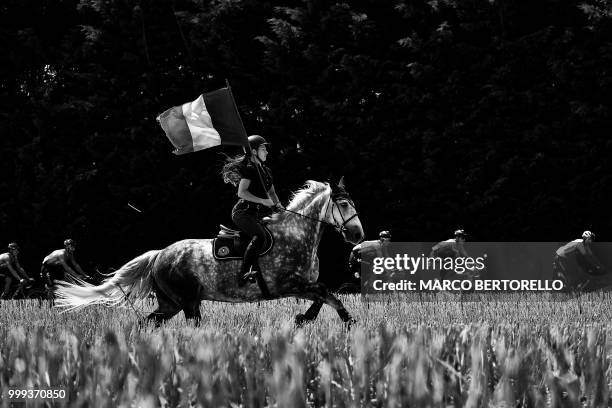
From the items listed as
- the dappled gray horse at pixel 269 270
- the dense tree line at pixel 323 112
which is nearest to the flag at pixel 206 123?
the dappled gray horse at pixel 269 270

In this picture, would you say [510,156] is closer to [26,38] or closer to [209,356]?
[26,38]

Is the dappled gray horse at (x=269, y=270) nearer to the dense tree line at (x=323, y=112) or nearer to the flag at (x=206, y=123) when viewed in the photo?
the flag at (x=206, y=123)

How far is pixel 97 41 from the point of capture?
2636 cm

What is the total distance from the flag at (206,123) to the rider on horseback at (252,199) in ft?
2.33

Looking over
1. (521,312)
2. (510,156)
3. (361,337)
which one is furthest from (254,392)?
(510,156)

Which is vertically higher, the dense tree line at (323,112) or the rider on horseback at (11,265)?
the dense tree line at (323,112)

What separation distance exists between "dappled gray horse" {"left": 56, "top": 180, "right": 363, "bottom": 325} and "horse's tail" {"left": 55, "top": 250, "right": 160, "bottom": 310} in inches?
0.5

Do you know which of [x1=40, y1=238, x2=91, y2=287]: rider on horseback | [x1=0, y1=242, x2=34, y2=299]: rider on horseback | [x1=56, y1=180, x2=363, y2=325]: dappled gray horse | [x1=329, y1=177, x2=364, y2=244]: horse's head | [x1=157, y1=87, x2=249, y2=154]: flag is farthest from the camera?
[x1=0, y1=242, x2=34, y2=299]: rider on horseback

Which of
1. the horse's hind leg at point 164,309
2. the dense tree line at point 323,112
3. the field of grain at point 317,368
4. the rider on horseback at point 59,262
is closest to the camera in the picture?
the field of grain at point 317,368

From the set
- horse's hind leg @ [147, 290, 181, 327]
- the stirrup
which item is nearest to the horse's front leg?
the stirrup

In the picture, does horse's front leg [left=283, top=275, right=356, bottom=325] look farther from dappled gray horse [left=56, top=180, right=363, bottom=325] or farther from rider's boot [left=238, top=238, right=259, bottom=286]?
rider's boot [left=238, top=238, right=259, bottom=286]

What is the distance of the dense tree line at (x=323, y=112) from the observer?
23203 millimetres

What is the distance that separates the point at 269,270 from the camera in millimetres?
10172

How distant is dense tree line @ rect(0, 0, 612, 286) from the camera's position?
76.1 feet
